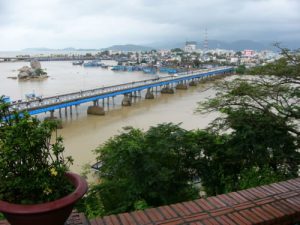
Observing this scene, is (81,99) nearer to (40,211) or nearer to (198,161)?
(198,161)

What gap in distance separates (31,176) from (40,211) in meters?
0.22

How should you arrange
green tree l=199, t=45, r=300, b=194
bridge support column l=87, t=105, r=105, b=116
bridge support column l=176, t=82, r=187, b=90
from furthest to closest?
bridge support column l=176, t=82, r=187, b=90, bridge support column l=87, t=105, r=105, b=116, green tree l=199, t=45, r=300, b=194

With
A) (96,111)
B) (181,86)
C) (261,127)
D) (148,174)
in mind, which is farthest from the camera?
(181,86)

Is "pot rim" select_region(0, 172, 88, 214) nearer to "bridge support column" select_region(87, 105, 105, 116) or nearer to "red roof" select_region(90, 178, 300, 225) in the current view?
"red roof" select_region(90, 178, 300, 225)

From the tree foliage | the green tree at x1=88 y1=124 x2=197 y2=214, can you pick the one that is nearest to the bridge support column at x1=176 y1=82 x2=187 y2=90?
the tree foliage

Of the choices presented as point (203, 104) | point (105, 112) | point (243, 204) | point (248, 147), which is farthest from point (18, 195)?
point (105, 112)

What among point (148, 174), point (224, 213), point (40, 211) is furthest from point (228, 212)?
point (148, 174)

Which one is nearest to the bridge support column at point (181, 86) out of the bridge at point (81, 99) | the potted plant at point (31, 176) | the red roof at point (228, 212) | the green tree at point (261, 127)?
the bridge at point (81, 99)

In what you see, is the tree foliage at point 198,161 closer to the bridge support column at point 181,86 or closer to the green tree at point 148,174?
the green tree at point 148,174

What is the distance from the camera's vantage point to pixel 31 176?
1.79 metres

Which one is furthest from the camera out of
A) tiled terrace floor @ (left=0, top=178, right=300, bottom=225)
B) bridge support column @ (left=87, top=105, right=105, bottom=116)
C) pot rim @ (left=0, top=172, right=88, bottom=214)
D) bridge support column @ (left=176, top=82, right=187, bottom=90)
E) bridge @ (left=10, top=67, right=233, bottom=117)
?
bridge support column @ (left=176, top=82, right=187, bottom=90)

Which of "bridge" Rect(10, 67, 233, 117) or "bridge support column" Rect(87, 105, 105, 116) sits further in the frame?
"bridge support column" Rect(87, 105, 105, 116)

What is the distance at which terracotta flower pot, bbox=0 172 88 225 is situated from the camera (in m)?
1.68

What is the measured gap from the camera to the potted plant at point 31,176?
170 cm
